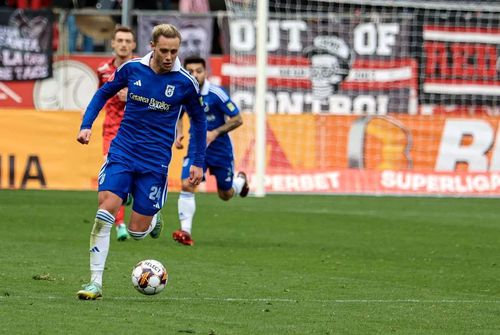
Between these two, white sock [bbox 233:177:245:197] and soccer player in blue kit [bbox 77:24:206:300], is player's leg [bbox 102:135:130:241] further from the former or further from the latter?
soccer player in blue kit [bbox 77:24:206:300]

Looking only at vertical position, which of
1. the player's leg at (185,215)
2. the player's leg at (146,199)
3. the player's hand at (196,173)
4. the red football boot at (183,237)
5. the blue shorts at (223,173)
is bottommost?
the red football boot at (183,237)

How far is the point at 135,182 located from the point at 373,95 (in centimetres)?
1686

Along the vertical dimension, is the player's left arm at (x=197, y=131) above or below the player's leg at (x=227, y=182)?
above

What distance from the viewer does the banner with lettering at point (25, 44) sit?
Answer: 2614cm

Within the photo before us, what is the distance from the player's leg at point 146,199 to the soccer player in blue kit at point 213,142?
396cm

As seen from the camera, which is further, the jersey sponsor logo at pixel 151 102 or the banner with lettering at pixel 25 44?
the banner with lettering at pixel 25 44

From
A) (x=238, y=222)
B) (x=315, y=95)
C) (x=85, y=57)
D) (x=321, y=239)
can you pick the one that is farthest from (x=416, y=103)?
(x=321, y=239)

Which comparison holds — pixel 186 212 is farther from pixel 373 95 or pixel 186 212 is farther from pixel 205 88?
pixel 373 95

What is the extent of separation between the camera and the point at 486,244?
51.4 feet

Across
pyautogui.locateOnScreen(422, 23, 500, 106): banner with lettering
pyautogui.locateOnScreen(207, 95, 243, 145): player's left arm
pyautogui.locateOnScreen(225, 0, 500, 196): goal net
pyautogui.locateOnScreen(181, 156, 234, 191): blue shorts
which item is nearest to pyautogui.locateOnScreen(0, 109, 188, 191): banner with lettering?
pyautogui.locateOnScreen(225, 0, 500, 196): goal net

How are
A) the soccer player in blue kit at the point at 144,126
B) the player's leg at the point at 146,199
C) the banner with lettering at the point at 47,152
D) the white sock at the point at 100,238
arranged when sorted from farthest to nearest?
the banner with lettering at the point at 47,152 < the player's leg at the point at 146,199 < the soccer player in blue kit at the point at 144,126 < the white sock at the point at 100,238

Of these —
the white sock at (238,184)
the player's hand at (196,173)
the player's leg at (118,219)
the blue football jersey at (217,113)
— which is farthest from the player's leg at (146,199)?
the white sock at (238,184)

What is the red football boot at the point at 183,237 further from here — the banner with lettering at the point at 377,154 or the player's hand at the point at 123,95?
the banner with lettering at the point at 377,154

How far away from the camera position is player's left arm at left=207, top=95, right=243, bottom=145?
50.8 feet
